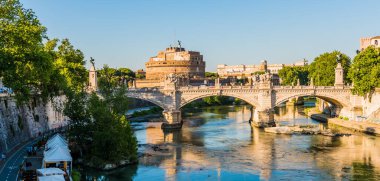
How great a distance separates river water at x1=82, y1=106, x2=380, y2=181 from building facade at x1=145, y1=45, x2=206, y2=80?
4294cm

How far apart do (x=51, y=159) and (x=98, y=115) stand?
6625 millimetres

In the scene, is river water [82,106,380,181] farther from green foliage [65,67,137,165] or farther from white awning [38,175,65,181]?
white awning [38,175,65,181]

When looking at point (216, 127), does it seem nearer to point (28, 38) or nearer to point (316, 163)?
point (316, 163)

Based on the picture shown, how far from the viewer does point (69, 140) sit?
31.5 m

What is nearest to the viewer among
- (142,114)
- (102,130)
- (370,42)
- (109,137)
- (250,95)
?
(109,137)

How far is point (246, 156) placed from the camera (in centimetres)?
3338

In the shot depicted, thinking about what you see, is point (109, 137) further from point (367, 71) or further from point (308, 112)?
point (308, 112)

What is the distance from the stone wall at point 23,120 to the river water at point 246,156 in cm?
570

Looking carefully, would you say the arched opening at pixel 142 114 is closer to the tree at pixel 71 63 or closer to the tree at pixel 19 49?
the tree at pixel 71 63

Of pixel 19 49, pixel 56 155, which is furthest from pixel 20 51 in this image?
pixel 56 155

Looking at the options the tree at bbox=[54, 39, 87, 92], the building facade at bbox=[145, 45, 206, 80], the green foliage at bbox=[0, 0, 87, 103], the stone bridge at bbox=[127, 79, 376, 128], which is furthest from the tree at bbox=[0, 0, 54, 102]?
the building facade at bbox=[145, 45, 206, 80]

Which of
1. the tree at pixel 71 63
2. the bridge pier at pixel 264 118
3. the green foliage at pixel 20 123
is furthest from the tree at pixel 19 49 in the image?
the bridge pier at pixel 264 118

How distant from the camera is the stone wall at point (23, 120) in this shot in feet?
94.8

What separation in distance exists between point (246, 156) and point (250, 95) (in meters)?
17.3
